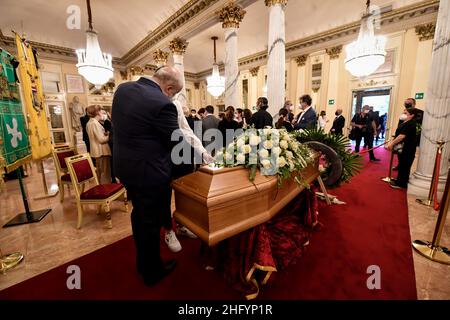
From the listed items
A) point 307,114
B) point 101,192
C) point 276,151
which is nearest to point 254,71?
point 307,114

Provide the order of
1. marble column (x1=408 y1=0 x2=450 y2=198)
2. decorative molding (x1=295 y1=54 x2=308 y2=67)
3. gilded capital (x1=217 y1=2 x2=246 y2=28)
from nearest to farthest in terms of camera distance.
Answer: marble column (x1=408 y1=0 x2=450 y2=198) → gilded capital (x1=217 y1=2 x2=246 y2=28) → decorative molding (x1=295 y1=54 x2=308 y2=67)

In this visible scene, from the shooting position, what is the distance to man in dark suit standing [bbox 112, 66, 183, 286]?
133cm

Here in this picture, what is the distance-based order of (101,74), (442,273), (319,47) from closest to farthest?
(442,273), (101,74), (319,47)

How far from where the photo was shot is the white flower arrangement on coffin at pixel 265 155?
147cm

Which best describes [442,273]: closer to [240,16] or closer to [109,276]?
[109,276]

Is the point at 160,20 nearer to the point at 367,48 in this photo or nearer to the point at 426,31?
the point at 367,48

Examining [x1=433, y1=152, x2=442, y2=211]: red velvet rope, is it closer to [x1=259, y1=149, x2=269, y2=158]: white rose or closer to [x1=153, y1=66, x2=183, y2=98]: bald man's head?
[x1=259, y1=149, x2=269, y2=158]: white rose

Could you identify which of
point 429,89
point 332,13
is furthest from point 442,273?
point 332,13

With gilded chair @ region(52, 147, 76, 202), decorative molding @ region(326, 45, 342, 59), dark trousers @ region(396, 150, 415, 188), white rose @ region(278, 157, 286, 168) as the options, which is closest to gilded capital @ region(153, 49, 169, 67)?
gilded chair @ region(52, 147, 76, 202)

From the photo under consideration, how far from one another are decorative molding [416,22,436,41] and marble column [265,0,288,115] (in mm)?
5932

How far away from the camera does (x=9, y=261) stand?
6.56 ft

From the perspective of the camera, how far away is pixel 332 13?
746 cm

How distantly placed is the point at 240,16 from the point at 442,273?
6.12 meters

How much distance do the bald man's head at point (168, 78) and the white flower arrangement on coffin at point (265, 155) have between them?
2.07ft
